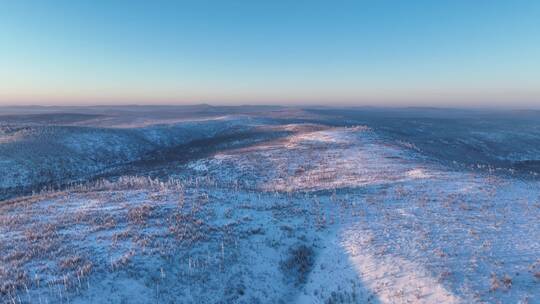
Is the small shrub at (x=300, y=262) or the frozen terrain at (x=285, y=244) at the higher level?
the frozen terrain at (x=285, y=244)

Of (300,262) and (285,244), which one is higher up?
(285,244)

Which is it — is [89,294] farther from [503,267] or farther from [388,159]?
[388,159]

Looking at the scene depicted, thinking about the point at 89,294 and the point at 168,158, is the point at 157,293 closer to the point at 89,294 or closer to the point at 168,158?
the point at 89,294

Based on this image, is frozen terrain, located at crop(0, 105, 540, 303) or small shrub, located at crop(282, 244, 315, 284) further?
small shrub, located at crop(282, 244, 315, 284)

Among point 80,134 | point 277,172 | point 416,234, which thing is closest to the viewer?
point 416,234

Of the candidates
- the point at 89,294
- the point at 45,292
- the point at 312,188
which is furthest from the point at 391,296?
the point at 312,188

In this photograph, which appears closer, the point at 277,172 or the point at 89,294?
the point at 89,294

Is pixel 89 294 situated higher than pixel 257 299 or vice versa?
pixel 89 294

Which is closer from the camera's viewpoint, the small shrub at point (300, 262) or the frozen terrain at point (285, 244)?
the frozen terrain at point (285, 244)

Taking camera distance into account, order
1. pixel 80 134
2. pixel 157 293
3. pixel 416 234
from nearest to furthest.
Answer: pixel 157 293 → pixel 416 234 → pixel 80 134

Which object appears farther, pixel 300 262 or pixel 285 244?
pixel 285 244

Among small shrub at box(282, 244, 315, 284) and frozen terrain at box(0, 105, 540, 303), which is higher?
frozen terrain at box(0, 105, 540, 303)
